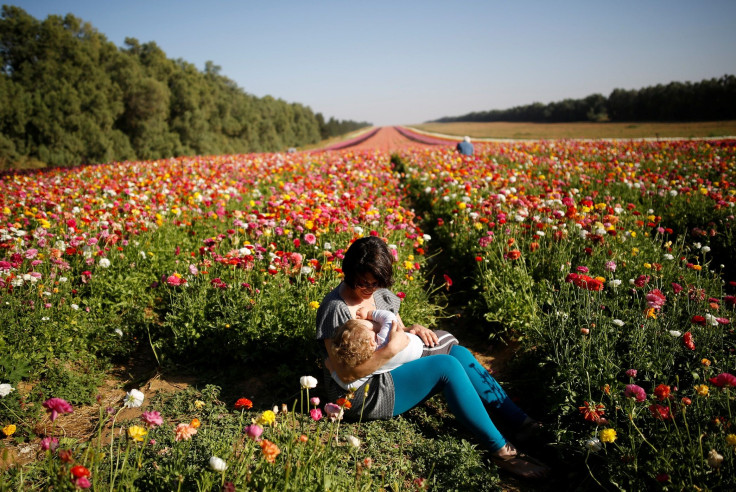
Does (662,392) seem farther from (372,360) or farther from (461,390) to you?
(372,360)

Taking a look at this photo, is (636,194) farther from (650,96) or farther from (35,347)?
(650,96)

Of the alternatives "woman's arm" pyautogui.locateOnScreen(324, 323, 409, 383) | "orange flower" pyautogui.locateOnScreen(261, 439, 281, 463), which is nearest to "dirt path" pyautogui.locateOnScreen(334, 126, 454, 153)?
"woman's arm" pyautogui.locateOnScreen(324, 323, 409, 383)

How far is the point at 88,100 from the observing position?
67.6ft

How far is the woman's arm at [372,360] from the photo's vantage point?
95.9 inches

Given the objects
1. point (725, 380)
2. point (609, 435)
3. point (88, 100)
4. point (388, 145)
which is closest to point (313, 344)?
point (609, 435)

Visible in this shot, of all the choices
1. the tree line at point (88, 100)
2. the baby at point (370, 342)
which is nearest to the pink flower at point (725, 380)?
the baby at point (370, 342)

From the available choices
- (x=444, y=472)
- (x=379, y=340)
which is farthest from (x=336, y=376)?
(x=444, y=472)

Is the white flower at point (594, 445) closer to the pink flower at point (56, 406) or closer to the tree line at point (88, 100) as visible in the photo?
the pink flower at point (56, 406)

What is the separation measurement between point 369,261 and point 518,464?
4.70 feet

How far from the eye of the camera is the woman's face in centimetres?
259

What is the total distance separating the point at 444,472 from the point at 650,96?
6312 centimetres

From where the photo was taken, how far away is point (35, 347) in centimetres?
308

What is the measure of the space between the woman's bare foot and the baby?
0.68 meters

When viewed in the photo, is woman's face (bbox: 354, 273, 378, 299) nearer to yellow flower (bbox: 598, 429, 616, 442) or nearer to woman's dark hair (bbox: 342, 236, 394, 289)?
woman's dark hair (bbox: 342, 236, 394, 289)
